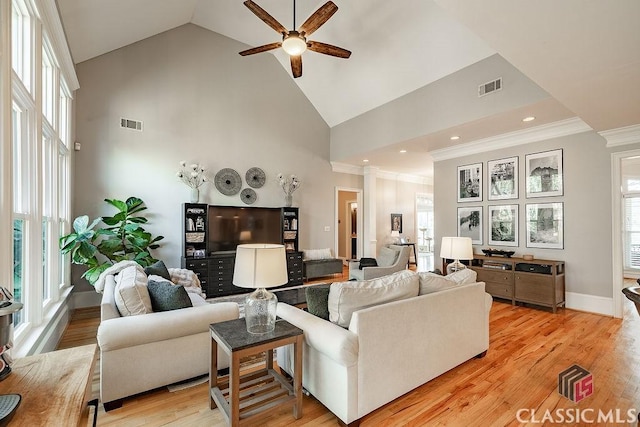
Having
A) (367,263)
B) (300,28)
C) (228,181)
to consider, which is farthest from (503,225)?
(228,181)

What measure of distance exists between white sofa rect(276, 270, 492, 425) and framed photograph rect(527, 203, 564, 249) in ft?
10.3

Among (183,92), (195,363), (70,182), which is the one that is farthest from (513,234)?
(70,182)

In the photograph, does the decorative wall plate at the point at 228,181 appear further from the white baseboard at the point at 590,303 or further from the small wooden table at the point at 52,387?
the white baseboard at the point at 590,303

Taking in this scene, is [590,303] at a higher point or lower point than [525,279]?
lower

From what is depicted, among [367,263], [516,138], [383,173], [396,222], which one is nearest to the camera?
[516,138]

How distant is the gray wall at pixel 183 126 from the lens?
493cm

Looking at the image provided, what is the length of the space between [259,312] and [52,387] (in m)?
1.15

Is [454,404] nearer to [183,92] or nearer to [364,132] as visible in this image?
[364,132]

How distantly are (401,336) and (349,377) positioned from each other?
514 millimetres

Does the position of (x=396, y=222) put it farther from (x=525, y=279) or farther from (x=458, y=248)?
(x=458, y=248)

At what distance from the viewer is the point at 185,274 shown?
171 inches

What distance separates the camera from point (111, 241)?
14.3 feet

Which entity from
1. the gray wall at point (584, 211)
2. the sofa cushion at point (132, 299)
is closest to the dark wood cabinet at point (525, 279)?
the gray wall at point (584, 211)
